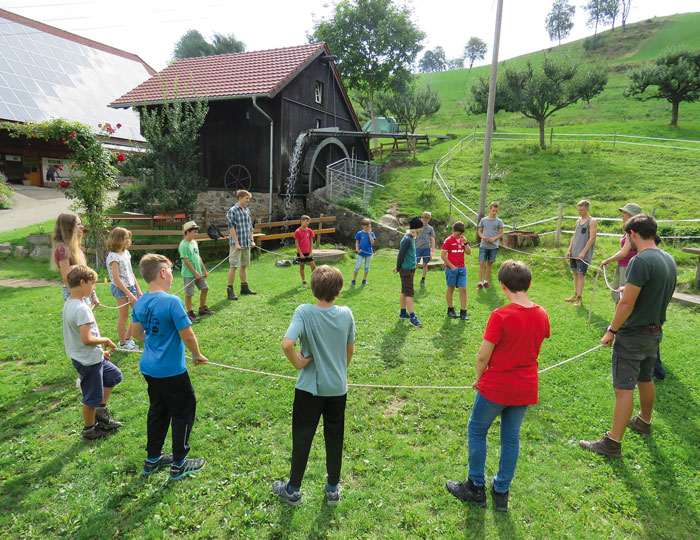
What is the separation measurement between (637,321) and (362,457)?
2.65 metres

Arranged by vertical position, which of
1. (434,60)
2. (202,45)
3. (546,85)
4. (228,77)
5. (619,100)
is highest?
(434,60)

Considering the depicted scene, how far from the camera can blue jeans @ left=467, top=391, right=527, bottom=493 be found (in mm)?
2670

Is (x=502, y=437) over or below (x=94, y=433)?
over

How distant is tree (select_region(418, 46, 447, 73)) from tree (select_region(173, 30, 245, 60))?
6163 centimetres

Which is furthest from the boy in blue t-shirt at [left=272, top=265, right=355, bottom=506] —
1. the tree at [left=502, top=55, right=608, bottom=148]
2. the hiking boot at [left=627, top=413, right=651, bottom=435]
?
the tree at [left=502, top=55, right=608, bottom=148]

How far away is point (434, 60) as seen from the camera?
95.2 m

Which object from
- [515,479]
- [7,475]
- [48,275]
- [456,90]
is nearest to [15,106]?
[48,275]

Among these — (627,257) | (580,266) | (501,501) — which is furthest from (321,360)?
(580,266)

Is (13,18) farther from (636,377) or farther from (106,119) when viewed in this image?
(636,377)

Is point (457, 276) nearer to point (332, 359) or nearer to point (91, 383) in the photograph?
point (332, 359)

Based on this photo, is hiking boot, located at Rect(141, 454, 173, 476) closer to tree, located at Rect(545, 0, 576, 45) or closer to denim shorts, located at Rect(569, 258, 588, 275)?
denim shorts, located at Rect(569, 258, 588, 275)

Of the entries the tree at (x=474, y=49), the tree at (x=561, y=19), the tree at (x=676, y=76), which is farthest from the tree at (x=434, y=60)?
the tree at (x=676, y=76)

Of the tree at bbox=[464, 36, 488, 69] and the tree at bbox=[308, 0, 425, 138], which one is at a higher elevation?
the tree at bbox=[464, 36, 488, 69]

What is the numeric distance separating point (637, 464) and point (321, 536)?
278cm
